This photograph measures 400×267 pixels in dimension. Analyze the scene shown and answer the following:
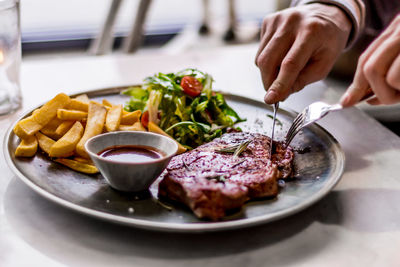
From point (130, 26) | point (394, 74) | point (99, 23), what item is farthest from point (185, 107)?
point (99, 23)

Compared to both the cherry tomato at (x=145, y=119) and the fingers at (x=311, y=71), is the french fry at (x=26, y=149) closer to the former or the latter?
the cherry tomato at (x=145, y=119)

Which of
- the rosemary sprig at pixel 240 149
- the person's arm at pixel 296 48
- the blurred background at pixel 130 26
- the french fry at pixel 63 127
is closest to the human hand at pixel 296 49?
the person's arm at pixel 296 48

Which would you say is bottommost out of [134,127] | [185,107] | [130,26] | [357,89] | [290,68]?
[130,26]

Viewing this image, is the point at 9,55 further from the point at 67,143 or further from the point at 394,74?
the point at 394,74

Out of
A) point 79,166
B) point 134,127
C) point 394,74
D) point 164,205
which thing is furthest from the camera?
point 134,127

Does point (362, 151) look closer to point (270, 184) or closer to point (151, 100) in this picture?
point (270, 184)

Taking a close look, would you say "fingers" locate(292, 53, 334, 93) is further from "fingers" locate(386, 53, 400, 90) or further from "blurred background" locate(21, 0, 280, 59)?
"blurred background" locate(21, 0, 280, 59)
